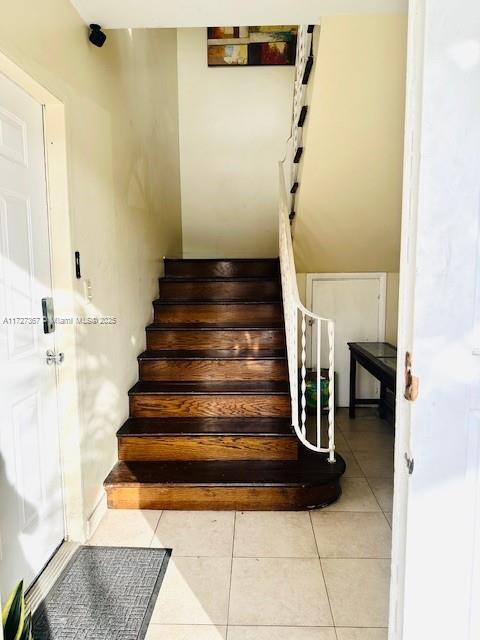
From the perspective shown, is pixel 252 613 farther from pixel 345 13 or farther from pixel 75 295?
pixel 345 13

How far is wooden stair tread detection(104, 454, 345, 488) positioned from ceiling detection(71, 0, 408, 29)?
2314 millimetres

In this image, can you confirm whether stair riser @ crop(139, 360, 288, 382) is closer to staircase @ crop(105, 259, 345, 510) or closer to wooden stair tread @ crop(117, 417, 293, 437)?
staircase @ crop(105, 259, 345, 510)

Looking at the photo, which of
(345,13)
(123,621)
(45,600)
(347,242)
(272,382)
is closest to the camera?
(123,621)

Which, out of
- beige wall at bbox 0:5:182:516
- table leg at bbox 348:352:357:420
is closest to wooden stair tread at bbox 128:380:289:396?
beige wall at bbox 0:5:182:516

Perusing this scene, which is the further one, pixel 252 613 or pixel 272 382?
pixel 272 382

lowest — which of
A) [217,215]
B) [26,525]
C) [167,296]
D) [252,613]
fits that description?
[252,613]

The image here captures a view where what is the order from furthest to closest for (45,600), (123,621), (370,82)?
(370,82) < (45,600) < (123,621)

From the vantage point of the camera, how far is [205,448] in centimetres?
246

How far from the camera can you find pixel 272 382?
9.45ft

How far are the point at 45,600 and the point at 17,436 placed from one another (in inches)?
26.8

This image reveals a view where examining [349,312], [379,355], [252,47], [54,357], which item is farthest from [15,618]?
[252,47]

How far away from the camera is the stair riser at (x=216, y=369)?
2.92 metres

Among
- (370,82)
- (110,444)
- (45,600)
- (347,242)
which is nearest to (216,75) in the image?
(347,242)

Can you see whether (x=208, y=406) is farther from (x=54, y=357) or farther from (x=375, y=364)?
(x=375, y=364)
